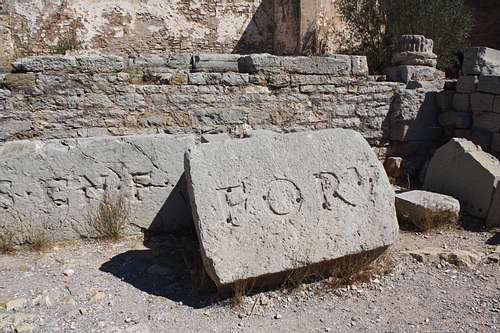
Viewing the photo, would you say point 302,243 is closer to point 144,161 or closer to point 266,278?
point 266,278

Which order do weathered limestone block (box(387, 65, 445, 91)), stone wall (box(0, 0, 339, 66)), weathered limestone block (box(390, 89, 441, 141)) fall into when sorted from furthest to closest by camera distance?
stone wall (box(0, 0, 339, 66)) → weathered limestone block (box(387, 65, 445, 91)) → weathered limestone block (box(390, 89, 441, 141))

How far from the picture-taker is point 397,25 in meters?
8.34

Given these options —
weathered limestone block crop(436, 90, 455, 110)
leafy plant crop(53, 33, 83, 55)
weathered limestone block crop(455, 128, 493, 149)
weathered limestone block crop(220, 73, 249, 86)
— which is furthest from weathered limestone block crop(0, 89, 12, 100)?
weathered limestone block crop(455, 128, 493, 149)

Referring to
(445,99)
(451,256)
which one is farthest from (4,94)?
(445,99)

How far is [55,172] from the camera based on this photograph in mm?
3652

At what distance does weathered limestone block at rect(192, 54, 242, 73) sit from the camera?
5305mm

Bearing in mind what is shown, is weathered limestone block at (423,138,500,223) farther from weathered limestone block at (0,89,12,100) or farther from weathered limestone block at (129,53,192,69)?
weathered limestone block at (0,89,12,100)

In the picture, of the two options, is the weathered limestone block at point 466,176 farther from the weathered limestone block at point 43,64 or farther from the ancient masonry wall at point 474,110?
the weathered limestone block at point 43,64

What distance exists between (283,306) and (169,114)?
304cm

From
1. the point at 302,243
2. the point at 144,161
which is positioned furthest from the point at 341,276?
the point at 144,161

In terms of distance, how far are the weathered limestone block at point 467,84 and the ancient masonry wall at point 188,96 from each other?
30.2 inches

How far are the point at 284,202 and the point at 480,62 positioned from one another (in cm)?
428

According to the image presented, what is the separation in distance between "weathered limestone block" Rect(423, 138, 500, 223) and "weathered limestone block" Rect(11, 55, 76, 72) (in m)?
4.33

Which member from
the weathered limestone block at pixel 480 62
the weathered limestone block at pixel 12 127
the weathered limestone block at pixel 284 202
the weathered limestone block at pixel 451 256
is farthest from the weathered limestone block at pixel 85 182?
the weathered limestone block at pixel 480 62
